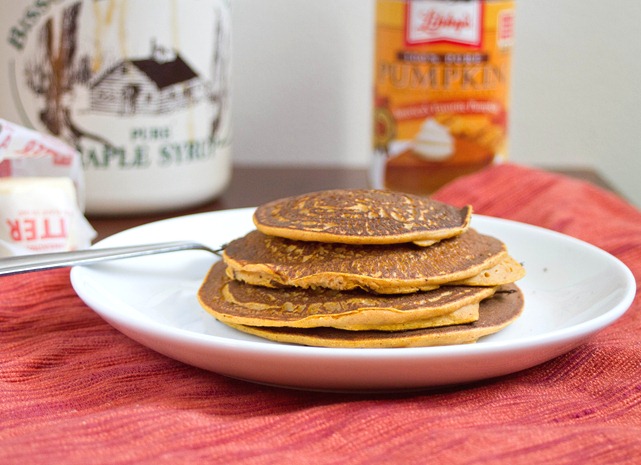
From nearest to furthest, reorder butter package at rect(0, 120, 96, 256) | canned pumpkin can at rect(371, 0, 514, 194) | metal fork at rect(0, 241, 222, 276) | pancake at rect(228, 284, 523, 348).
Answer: pancake at rect(228, 284, 523, 348) → metal fork at rect(0, 241, 222, 276) → butter package at rect(0, 120, 96, 256) → canned pumpkin can at rect(371, 0, 514, 194)

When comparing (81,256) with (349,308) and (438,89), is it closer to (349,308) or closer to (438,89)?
(349,308)

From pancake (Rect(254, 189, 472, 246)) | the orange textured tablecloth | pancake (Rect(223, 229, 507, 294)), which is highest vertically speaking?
pancake (Rect(254, 189, 472, 246))

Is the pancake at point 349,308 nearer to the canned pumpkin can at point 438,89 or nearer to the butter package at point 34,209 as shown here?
the butter package at point 34,209

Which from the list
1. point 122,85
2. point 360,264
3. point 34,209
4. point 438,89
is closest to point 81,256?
point 34,209

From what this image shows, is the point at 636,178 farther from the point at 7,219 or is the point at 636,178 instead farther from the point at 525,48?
the point at 7,219

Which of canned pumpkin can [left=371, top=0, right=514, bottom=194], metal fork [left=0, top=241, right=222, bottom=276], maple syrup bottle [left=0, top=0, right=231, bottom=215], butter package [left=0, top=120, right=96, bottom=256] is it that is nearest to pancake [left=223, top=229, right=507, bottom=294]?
metal fork [left=0, top=241, right=222, bottom=276]

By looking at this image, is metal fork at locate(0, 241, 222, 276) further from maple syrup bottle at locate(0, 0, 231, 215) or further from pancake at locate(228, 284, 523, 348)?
maple syrup bottle at locate(0, 0, 231, 215)

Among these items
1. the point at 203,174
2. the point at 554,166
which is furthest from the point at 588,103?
the point at 203,174

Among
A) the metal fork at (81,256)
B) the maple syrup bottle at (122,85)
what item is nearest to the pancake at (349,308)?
the metal fork at (81,256)

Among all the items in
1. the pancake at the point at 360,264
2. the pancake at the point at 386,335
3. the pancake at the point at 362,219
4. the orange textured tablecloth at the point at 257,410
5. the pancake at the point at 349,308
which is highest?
the pancake at the point at 362,219
